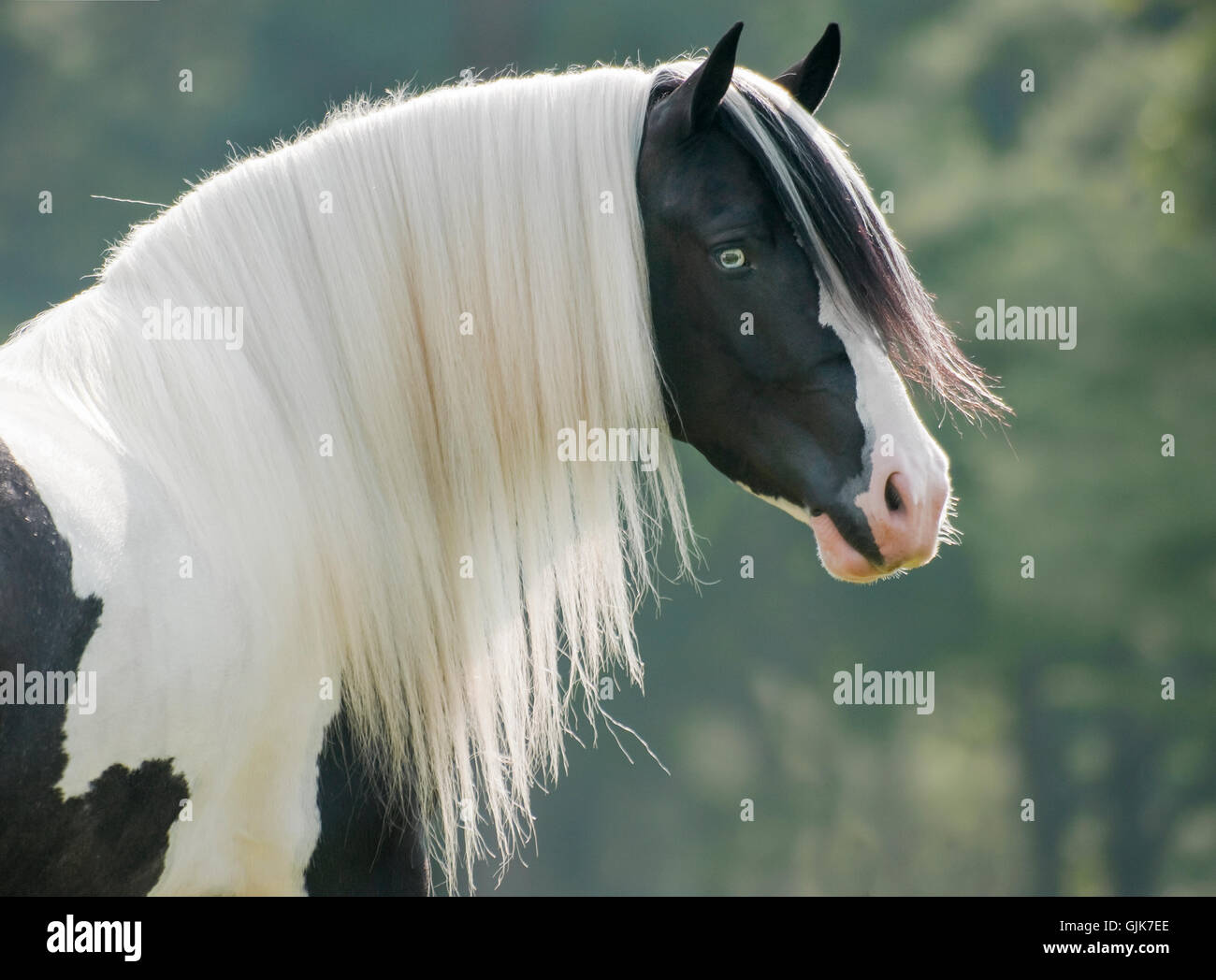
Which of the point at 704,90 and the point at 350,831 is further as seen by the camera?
the point at 704,90

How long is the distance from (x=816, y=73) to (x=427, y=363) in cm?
106

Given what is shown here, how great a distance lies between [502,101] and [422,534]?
83 cm

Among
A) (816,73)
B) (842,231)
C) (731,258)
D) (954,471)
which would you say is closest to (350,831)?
(731,258)

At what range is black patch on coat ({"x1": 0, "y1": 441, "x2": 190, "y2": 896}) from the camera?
6.22 feet

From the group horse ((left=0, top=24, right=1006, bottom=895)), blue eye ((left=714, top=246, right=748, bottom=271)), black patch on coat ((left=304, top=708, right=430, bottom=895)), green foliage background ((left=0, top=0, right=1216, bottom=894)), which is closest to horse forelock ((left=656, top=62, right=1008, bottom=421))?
horse ((left=0, top=24, right=1006, bottom=895))

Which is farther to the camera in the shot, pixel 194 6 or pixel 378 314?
pixel 194 6

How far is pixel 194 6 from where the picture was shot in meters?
14.9

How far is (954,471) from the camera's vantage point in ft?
42.6

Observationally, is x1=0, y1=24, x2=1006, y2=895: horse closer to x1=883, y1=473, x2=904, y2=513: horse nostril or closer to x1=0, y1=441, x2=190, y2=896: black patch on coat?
x1=883, y1=473, x2=904, y2=513: horse nostril

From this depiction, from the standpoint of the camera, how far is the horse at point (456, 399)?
2205mm

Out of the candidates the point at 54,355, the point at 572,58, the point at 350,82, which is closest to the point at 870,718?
the point at 572,58

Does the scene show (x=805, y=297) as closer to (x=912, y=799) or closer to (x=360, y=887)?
(x=360, y=887)

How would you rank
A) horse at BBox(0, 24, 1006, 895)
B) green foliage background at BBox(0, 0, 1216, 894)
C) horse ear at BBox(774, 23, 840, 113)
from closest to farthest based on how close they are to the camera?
1. horse at BBox(0, 24, 1006, 895)
2. horse ear at BBox(774, 23, 840, 113)
3. green foliage background at BBox(0, 0, 1216, 894)

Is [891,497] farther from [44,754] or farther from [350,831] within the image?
[44,754]
